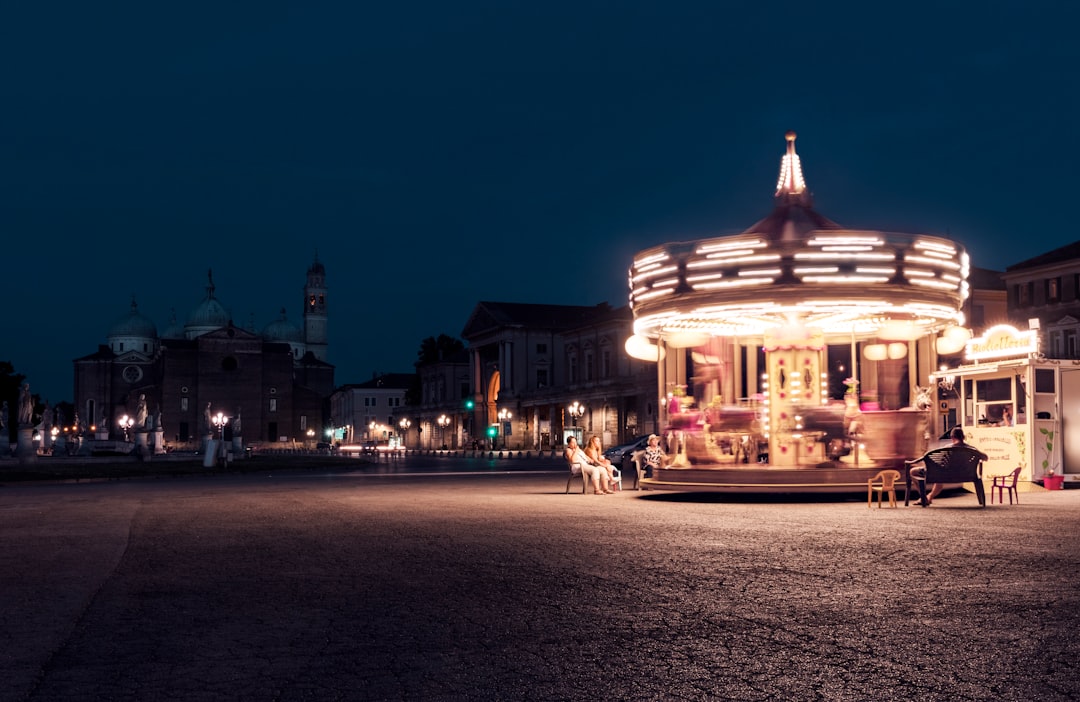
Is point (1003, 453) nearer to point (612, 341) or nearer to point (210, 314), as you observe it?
point (612, 341)

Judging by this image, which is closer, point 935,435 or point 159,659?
point 159,659

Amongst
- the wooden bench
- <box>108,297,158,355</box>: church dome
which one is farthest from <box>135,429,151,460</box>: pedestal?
<box>108,297,158,355</box>: church dome

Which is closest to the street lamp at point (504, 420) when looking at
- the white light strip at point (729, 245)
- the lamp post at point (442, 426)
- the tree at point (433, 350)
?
the lamp post at point (442, 426)

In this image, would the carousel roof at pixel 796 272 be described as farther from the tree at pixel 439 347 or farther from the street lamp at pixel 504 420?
the tree at pixel 439 347

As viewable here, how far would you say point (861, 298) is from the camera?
22.0m

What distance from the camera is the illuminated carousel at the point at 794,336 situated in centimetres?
2205

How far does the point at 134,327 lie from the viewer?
151500 millimetres

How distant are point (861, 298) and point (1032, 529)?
336 inches

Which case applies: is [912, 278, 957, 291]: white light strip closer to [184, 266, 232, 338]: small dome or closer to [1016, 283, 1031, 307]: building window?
[1016, 283, 1031, 307]: building window

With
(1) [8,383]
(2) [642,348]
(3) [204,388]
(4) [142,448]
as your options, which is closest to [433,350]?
(3) [204,388]

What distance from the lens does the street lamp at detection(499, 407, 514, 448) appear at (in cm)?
9688

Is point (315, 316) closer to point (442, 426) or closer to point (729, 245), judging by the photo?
point (442, 426)

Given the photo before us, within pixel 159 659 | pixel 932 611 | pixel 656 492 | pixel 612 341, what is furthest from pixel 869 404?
pixel 612 341

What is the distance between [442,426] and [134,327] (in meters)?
56.7
